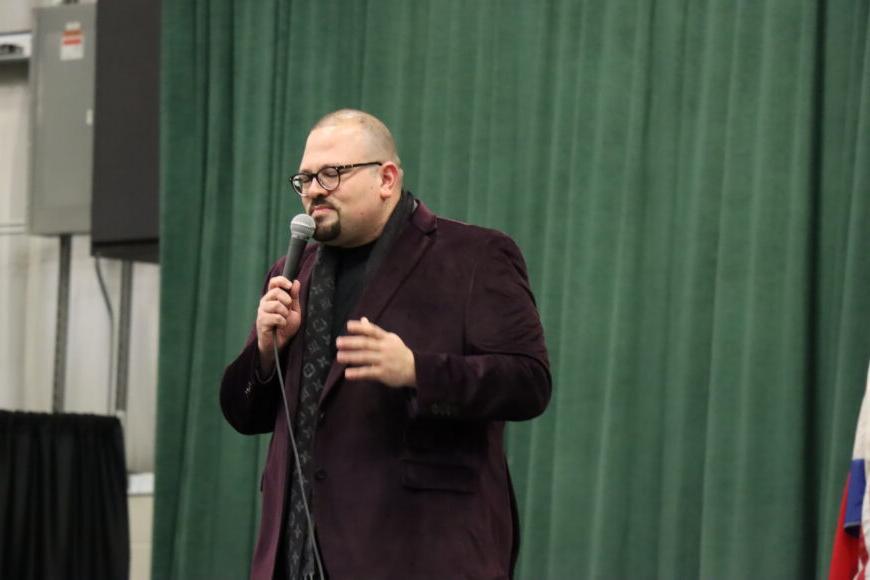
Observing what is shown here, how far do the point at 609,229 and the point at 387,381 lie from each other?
2.25 meters

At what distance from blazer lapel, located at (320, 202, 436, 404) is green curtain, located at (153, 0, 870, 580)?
5.66 feet

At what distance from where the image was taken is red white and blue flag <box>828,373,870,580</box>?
3322mm

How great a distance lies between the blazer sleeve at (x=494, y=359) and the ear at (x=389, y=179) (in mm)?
211

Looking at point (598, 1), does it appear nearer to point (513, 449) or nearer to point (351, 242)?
point (513, 449)

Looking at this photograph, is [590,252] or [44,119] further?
[44,119]

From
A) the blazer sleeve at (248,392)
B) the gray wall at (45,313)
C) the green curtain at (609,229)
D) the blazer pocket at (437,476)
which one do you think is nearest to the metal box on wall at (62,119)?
the gray wall at (45,313)

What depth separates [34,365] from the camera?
5.84 meters

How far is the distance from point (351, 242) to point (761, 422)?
189 cm

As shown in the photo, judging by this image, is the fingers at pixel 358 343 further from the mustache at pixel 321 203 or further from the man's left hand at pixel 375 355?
the mustache at pixel 321 203

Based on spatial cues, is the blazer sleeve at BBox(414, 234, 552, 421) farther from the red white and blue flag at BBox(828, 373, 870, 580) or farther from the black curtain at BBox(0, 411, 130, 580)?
the black curtain at BBox(0, 411, 130, 580)

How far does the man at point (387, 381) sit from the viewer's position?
2.33 m

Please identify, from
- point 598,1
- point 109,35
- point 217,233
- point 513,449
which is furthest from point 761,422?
point 109,35

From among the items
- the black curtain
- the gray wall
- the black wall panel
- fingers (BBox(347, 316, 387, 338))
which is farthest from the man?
the gray wall

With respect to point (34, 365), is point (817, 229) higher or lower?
higher
